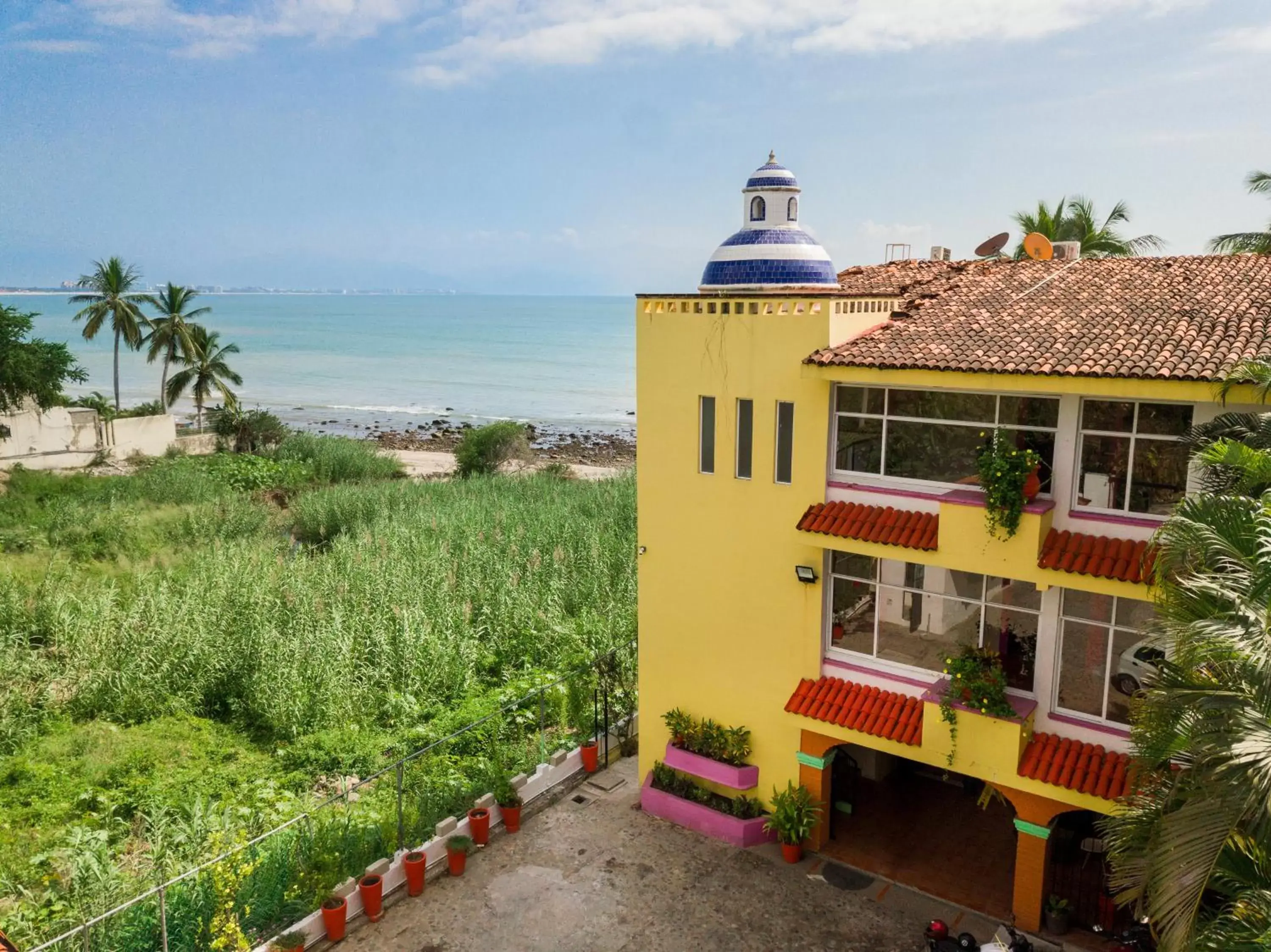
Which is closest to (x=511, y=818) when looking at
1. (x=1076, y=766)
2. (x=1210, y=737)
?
(x=1076, y=766)

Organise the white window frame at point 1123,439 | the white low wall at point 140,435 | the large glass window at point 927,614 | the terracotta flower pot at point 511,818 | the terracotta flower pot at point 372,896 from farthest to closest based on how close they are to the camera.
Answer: the white low wall at point 140,435, the terracotta flower pot at point 511,818, the terracotta flower pot at point 372,896, the large glass window at point 927,614, the white window frame at point 1123,439

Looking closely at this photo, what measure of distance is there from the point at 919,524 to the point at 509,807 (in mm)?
7796

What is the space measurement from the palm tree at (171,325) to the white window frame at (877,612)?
49.5 metres

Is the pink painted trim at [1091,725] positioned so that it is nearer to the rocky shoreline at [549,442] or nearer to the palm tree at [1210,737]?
the palm tree at [1210,737]

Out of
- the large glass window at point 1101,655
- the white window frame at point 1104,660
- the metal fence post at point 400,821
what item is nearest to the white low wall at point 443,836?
the metal fence post at point 400,821

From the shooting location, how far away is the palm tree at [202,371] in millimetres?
52688

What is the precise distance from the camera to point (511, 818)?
1455cm

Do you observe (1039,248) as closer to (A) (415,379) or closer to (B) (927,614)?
(B) (927,614)

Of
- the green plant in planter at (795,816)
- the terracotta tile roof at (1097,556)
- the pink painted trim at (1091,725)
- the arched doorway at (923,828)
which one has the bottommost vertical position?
the arched doorway at (923,828)

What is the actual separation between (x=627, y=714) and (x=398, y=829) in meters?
5.72

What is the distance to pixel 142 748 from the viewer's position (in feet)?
55.0

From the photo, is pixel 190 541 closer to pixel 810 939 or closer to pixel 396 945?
pixel 396 945

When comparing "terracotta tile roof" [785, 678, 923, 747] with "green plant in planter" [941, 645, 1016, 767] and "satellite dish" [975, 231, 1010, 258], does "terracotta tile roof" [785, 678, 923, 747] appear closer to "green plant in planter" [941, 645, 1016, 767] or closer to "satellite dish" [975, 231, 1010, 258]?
"green plant in planter" [941, 645, 1016, 767]

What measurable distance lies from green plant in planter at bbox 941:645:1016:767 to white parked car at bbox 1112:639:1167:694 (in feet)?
4.40
